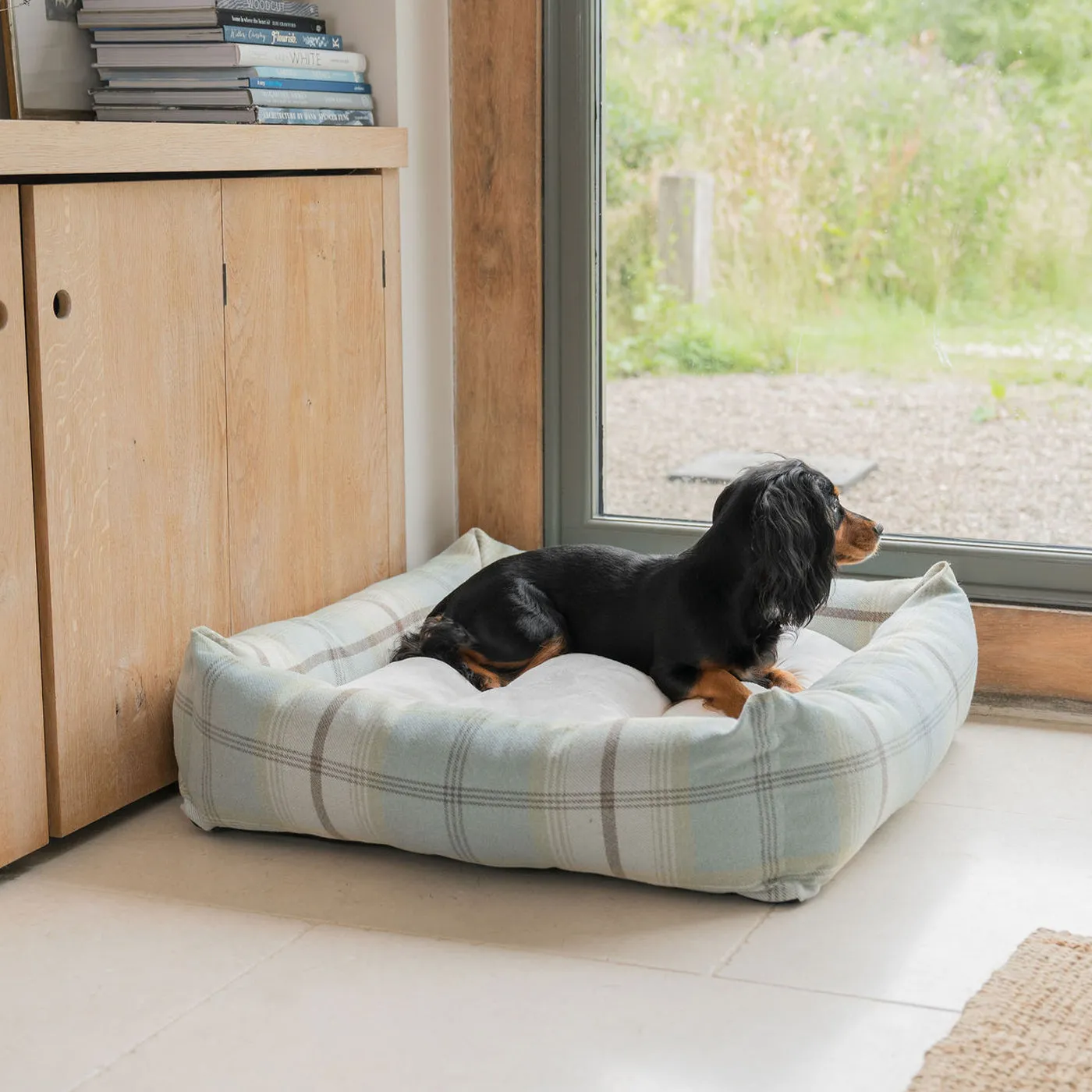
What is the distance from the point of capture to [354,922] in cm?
219

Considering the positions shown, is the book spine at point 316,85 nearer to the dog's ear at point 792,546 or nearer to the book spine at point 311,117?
the book spine at point 311,117

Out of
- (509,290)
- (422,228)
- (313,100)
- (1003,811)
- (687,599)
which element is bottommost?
(1003,811)

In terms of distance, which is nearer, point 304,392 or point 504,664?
point 504,664

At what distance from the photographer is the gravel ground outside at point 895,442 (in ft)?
10.7

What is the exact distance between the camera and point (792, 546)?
8.59ft

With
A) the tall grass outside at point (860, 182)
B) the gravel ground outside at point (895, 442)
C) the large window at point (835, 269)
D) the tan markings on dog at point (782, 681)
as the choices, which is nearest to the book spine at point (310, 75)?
the large window at point (835, 269)

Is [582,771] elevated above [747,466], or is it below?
below

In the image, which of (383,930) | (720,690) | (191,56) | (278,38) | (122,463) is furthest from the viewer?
(278,38)

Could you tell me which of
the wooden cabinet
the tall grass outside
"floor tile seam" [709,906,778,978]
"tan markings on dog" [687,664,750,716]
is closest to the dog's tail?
the wooden cabinet

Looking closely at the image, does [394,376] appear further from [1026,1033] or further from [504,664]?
[1026,1033]

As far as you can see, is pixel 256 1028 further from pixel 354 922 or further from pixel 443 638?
pixel 443 638

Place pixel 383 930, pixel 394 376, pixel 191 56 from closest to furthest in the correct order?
1. pixel 383 930
2. pixel 191 56
3. pixel 394 376

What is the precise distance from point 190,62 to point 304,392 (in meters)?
0.65

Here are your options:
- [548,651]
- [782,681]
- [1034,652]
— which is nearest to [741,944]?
[782,681]
